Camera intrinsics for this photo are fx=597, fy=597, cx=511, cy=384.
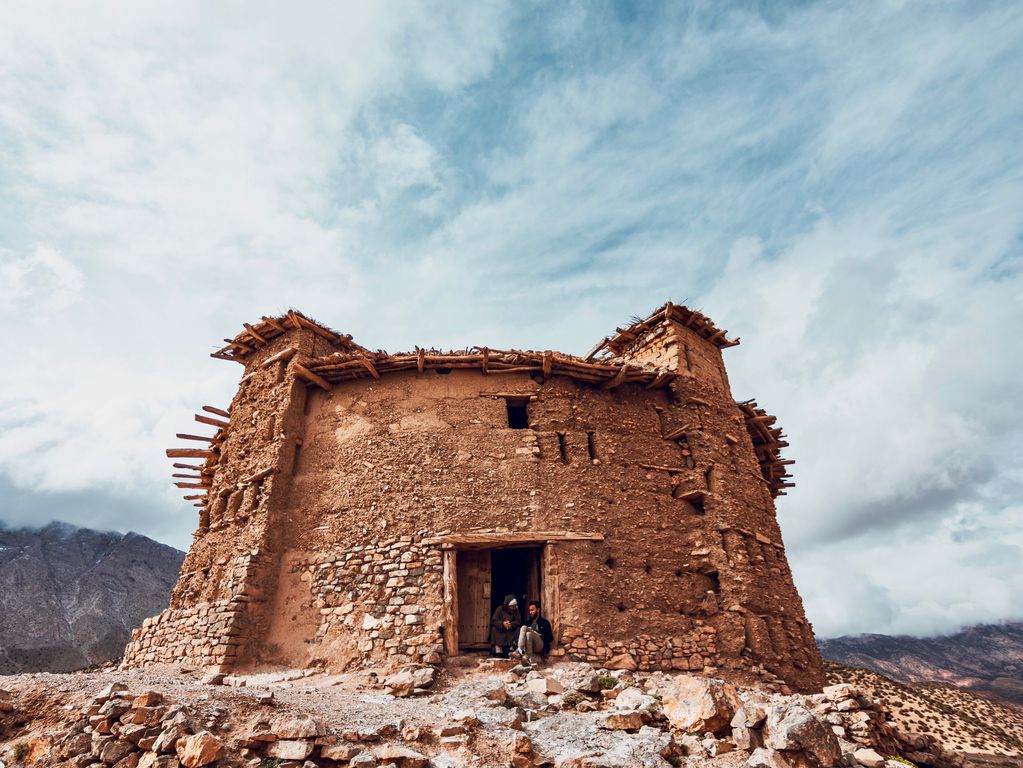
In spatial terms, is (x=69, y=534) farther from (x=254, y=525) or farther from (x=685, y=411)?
(x=685, y=411)

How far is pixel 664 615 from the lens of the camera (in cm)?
1190

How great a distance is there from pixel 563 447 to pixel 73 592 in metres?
46.2

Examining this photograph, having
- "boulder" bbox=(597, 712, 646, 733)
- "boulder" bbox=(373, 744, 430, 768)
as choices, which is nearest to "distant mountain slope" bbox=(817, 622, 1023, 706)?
"boulder" bbox=(597, 712, 646, 733)

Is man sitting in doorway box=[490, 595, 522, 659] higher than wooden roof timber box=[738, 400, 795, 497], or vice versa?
wooden roof timber box=[738, 400, 795, 497]

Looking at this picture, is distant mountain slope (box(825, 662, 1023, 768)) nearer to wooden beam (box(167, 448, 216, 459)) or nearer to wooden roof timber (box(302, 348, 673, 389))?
wooden roof timber (box(302, 348, 673, 389))

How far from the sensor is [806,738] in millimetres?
6520

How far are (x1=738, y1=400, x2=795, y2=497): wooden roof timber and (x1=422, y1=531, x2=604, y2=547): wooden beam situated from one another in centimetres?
675

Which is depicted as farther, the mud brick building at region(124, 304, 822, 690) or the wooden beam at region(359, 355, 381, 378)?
the wooden beam at region(359, 355, 381, 378)

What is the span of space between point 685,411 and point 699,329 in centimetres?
279

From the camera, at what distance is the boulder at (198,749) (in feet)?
17.7

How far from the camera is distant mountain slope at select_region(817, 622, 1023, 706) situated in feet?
144

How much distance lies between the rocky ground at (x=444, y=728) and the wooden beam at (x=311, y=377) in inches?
280

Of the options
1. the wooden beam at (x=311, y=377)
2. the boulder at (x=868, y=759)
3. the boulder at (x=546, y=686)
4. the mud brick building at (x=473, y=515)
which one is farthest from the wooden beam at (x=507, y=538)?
the boulder at (x=868, y=759)

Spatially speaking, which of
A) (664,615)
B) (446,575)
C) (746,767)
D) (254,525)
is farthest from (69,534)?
(746,767)
